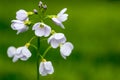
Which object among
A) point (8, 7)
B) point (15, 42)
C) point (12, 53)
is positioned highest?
point (8, 7)

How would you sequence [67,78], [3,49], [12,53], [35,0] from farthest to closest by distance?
1. [35,0]
2. [3,49]
3. [67,78]
4. [12,53]

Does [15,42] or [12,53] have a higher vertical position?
[15,42]

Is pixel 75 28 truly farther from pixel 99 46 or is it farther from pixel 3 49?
pixel 3 49

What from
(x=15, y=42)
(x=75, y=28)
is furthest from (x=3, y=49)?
(x=75, y=28)

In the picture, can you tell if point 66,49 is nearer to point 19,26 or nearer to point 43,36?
point 43,36

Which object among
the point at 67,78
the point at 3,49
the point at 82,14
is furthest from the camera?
the point at 82,14

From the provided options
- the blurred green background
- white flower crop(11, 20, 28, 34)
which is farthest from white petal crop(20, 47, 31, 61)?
the blurred green background

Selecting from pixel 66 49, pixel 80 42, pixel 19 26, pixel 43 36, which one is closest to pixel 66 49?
pixel 66 49
